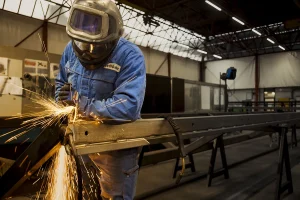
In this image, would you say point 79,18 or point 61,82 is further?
point 61,82

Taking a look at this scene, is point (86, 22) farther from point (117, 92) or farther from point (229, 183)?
point (229, 183)

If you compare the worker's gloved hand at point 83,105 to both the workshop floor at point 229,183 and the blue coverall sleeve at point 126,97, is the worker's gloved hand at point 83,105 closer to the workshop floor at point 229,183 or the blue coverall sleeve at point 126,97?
the blue coverall sleeve at point 126,97

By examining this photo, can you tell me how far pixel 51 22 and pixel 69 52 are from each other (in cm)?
1062

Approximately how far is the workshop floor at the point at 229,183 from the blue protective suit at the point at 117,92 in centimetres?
176

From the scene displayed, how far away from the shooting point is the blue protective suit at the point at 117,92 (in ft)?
4.21

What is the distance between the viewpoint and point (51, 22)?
11156mm

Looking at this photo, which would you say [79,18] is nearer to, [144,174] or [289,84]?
[144,174]

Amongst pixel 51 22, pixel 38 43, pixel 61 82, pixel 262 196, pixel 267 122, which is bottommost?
pixel 262 196

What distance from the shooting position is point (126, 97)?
4.26 feet

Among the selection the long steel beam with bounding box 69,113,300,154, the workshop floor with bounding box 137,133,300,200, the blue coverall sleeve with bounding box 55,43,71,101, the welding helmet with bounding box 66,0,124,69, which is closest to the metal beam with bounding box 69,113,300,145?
the long steel beam with bounding box 69,113,300,154

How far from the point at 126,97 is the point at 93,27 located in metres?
0.39

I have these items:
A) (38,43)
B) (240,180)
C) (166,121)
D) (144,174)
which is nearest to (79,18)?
(166,121)

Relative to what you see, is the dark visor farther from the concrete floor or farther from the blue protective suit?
the concrete floor

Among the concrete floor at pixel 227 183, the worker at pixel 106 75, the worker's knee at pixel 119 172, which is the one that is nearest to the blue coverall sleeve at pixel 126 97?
the worker at pixel 106 75
